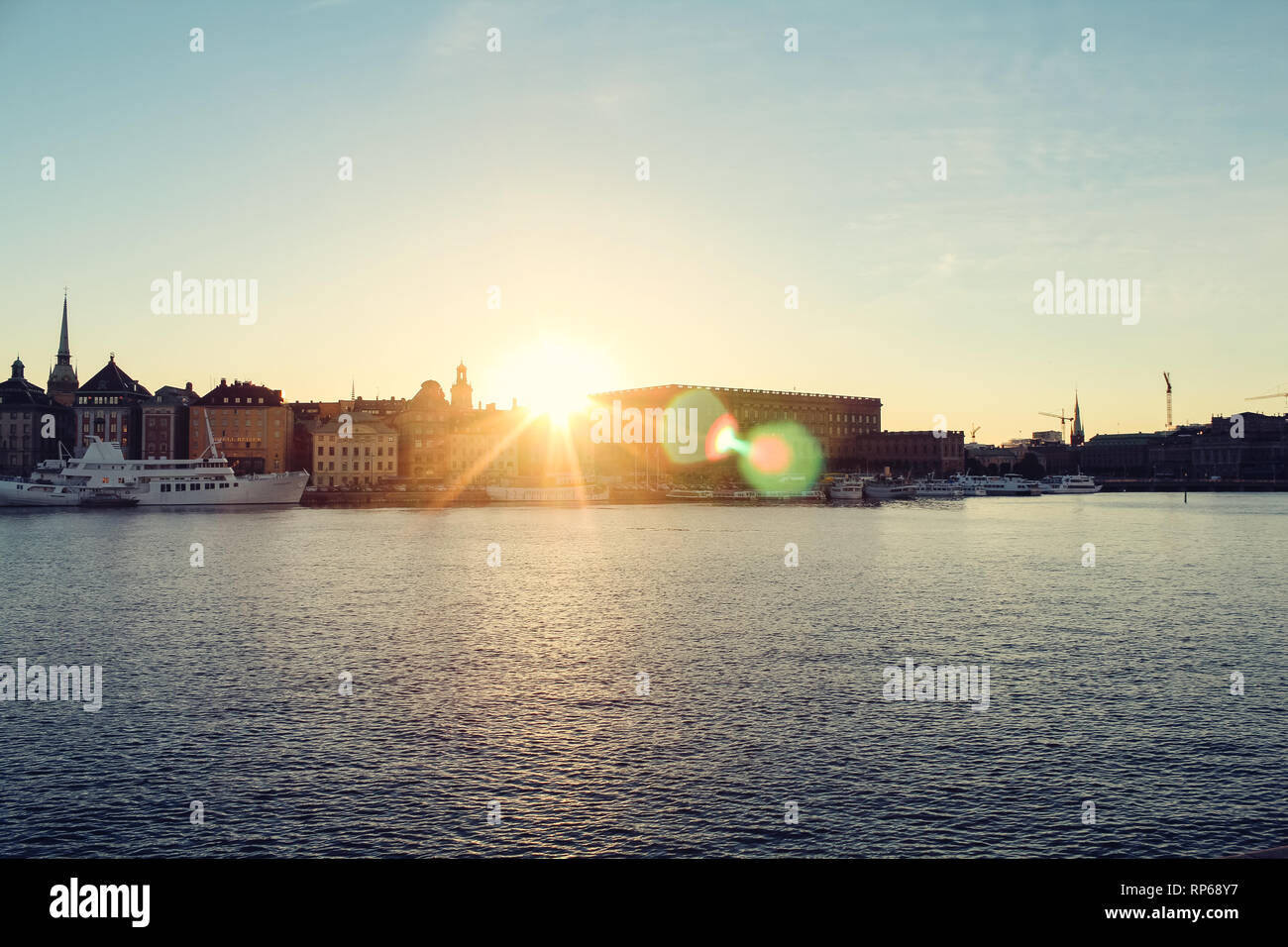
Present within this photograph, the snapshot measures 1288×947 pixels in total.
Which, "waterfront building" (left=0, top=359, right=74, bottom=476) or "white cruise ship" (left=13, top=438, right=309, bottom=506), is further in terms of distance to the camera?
"waterfront building" (left=0, top=359, right=74, bottom=476)

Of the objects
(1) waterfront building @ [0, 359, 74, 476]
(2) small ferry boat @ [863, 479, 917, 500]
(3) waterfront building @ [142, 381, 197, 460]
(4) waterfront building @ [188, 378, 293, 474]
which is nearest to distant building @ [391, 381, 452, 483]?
(4) waterfront building @ [188, 378, 293, 474]

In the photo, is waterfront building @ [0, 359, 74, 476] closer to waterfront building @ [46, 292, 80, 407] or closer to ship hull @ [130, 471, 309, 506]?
waterfront building @ [46, 292, 80, 407]

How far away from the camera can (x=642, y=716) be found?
21.6 m

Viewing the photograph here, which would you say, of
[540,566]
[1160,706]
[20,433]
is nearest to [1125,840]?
[1160,706]

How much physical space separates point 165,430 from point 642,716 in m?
166

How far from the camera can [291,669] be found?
26.6 metres

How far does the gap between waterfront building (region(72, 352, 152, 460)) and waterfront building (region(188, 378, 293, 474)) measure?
1254 centimetres

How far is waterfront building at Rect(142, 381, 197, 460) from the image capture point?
16488 cm

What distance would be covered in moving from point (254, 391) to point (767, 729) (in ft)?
534
